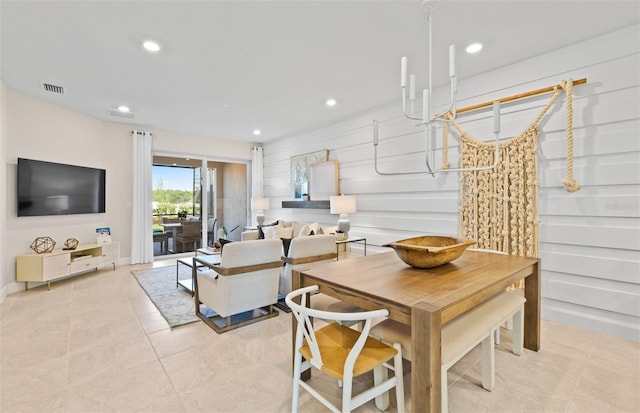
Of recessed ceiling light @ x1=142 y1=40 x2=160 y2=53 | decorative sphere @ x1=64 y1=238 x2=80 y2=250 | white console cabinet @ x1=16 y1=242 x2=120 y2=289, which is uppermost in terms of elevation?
recessed ceiling light @ x1=142 y1=40 x2=160 y2=53

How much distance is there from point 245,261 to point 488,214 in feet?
8.51

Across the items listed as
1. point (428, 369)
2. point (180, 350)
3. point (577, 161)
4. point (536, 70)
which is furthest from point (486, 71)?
point (180, 350)

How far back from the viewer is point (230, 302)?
2637mm

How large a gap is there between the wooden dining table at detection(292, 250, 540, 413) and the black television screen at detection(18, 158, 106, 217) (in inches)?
170

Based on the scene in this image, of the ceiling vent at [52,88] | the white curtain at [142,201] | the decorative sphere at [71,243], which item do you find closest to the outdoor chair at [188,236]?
the white curtain at [142,201]

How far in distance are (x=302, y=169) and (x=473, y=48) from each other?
365cm

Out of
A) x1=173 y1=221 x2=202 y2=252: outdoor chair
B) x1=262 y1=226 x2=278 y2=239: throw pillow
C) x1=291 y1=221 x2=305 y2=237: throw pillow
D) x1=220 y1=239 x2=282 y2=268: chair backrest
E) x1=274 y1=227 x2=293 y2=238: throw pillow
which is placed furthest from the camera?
x1=173 y1=221 x2=202 y2=252: outdoor chair

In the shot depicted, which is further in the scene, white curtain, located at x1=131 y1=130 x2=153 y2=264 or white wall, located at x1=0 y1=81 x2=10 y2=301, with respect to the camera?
white curtain, located at x1=131 y1=130 x2=153 y2=264

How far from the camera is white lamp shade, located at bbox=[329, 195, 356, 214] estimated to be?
4.34 meters

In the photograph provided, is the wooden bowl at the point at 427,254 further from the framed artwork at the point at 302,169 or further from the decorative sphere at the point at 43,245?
the decorative sphere at the point at 43,245

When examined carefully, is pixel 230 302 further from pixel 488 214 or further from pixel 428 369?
pixel 488 214

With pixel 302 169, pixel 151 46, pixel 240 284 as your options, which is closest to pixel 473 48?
pixel 151 46

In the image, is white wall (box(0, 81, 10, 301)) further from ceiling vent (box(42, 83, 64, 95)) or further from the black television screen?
ceiling vent (box(42, 83, 64, 95))

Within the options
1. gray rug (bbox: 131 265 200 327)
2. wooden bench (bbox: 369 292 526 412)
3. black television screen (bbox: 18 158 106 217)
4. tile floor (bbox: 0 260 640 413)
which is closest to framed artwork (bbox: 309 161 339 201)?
gray rug (bbox: 131 265 200 327)
